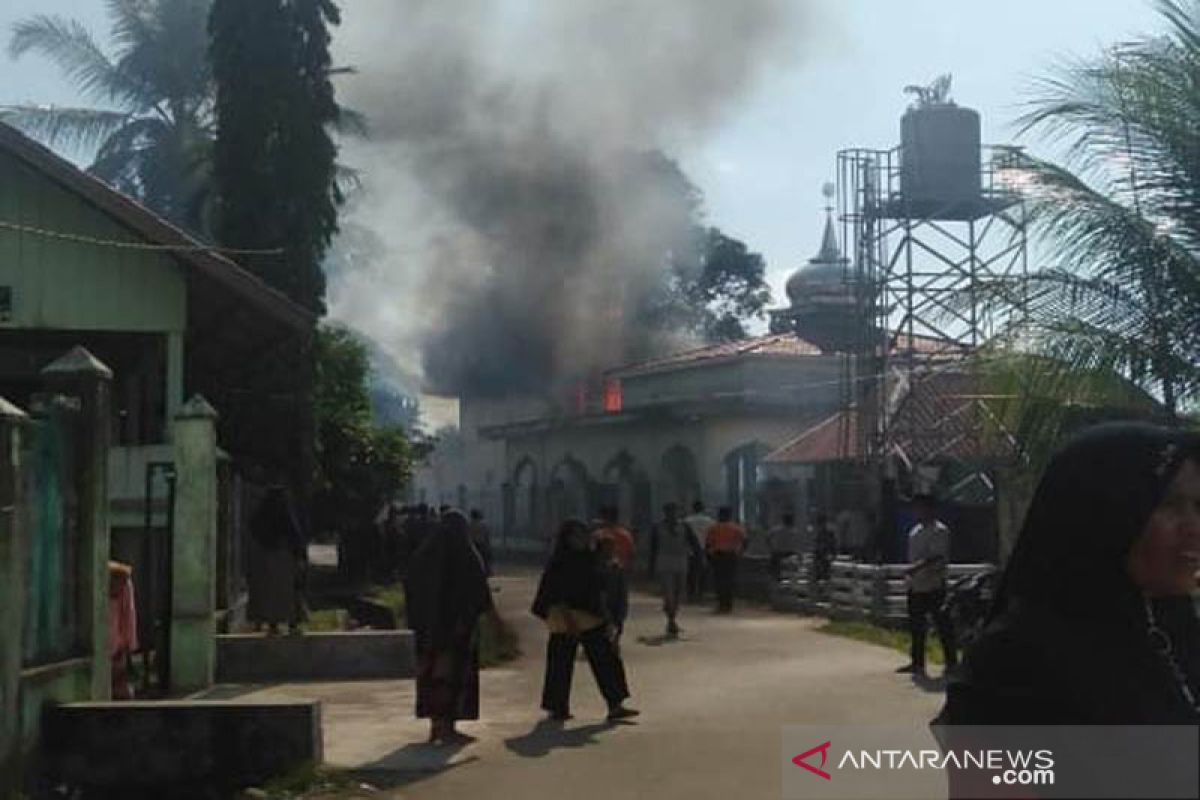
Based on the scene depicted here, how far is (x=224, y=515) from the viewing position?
13.5m

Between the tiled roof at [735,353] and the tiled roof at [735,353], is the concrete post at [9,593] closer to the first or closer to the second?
the tiled roof at [735,353]

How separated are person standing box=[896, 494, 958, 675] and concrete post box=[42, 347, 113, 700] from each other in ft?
20.3

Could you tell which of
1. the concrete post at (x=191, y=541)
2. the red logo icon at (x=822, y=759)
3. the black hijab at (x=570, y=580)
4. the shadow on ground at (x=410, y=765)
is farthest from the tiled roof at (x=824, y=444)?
the red logo icon at (x=822, y=759)

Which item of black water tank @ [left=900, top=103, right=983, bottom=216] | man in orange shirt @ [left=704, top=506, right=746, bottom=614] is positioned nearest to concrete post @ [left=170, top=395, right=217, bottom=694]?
man in orange shirt @ [left=704, top=506, right=746, bottom=614]

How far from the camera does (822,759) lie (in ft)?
20.5

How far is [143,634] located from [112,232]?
389cm

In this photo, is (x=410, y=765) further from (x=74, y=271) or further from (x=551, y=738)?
(x=74, y=271)

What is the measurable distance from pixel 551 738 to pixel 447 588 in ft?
3.54

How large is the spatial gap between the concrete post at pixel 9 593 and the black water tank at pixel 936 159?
16.7m

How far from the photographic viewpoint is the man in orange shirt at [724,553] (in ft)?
62.8

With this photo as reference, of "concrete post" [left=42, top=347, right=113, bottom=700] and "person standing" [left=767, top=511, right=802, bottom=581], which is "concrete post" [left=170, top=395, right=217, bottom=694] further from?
"person standing" [left=767, top=511, right=802, bottom=581]

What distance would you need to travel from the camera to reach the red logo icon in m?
6.13

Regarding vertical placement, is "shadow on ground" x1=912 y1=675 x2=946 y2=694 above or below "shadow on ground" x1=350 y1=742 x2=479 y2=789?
above

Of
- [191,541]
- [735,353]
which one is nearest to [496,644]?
[191,541]
